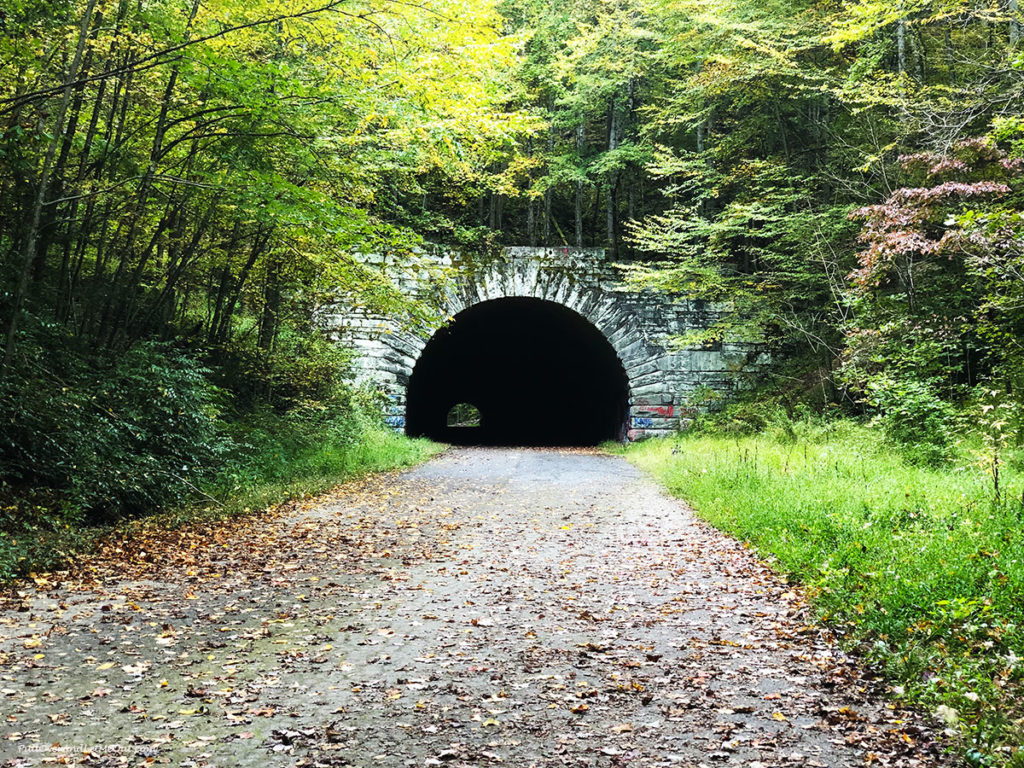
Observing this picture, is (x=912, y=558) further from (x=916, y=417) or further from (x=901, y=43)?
(x=901, y=43)

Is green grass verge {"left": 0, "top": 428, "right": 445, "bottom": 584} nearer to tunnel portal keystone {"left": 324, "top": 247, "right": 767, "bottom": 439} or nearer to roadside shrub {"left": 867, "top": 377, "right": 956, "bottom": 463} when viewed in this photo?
tunnel portal keystone {"left": 324, "top": 247, "right": 767, "bottom": 439}

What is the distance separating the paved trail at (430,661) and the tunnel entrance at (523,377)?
512 inches

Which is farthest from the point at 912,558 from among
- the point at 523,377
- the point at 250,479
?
the point at 523,377

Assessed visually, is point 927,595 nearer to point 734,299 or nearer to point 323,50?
point 323,50

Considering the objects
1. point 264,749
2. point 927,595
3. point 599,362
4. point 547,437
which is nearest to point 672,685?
point 927,595

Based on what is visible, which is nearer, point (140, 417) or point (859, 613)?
point (859, 613)

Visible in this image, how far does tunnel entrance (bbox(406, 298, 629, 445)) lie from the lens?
20.2m

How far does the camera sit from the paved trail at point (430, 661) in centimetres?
303

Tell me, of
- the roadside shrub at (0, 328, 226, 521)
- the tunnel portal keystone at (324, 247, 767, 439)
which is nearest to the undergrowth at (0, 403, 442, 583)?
the roadside shrub at (0, 328, 226, 521)

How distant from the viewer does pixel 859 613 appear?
4246 millimetres

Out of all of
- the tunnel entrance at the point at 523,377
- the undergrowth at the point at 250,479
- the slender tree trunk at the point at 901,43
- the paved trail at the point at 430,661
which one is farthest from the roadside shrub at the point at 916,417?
the tunnel entrance at the point at 523,377

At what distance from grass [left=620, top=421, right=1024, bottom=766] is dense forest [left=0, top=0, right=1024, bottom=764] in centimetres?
13

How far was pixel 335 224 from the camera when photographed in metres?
7.62

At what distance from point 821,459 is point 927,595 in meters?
5.78
